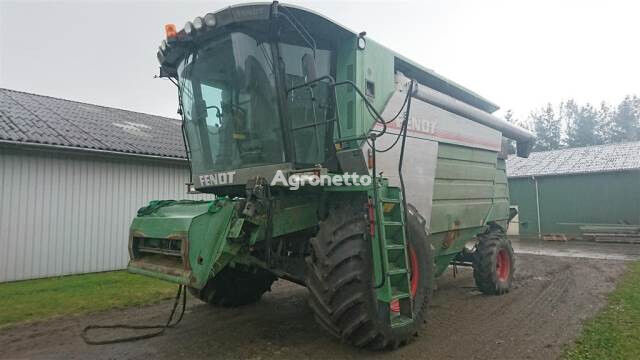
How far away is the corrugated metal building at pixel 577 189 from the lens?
19.1 meters

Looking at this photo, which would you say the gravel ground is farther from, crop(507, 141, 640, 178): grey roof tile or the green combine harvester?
crop(507, 141, 640, 178): grey roof tile

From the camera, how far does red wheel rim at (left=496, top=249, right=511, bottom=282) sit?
724 cm

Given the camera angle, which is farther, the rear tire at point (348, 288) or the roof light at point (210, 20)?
the roof light at point (210, 20)

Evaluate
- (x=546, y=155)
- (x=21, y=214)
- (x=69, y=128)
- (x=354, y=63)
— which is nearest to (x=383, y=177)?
(x=354, y=63)

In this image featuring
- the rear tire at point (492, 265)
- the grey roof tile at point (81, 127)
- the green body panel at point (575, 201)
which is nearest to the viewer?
the rear tire at point (492, 265)

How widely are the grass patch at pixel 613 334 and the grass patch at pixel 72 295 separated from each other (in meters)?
5.45

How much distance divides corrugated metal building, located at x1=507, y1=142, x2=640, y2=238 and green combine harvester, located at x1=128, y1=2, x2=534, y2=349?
17993 millimetres

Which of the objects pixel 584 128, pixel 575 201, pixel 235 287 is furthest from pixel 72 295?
pixel 584 128

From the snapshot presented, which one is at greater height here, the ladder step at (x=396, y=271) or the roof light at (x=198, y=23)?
the roof light at (x=198, y=23)

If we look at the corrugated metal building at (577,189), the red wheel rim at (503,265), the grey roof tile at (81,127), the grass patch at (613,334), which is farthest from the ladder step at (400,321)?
the corrugated metal building at (577,189)

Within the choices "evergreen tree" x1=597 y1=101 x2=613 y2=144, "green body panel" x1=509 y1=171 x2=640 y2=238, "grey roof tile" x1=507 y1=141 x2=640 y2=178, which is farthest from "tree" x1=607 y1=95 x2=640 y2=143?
"green body panel" x1=509 y1=171 x2=640 y2=238

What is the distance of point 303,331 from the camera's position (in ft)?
15.3

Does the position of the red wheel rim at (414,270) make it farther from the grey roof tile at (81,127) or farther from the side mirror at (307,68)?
the grey roof tile at (81,127)

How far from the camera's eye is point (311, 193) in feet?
14.9
